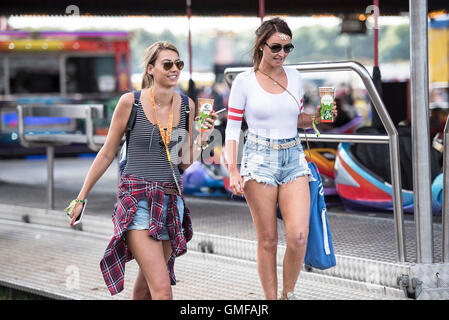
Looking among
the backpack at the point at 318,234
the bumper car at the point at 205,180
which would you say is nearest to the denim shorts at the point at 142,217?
the backpack at the point at 318,234

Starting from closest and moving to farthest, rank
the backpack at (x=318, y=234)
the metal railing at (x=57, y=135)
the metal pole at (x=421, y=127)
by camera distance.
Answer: the backpack at (x=318, y=234)
the metal pole at (x=421, y=127)
the metal railing at (x=57, y=135)

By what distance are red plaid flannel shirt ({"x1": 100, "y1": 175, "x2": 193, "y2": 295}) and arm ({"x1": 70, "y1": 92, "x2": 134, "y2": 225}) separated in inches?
5.1

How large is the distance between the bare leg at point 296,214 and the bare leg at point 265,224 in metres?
0.06

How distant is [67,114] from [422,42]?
13.6 feet

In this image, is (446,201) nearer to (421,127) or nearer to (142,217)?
(421,127)

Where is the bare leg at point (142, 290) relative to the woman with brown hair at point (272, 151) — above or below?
below

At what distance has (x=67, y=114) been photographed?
8.15 metres

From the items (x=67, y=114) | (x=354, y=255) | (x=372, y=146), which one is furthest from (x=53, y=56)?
(x=354, y=255)

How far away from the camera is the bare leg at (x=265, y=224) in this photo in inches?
171

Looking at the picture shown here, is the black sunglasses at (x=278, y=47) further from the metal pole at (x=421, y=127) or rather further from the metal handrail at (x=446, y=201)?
the metal handrail at (x=446, y=201)

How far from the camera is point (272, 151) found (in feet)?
14.1

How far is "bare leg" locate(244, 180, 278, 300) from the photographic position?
4336 mm

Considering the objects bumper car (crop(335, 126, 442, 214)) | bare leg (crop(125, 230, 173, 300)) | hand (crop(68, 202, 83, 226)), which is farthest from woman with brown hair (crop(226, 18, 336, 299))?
bumper car (crop(335, 126, 442, 214))

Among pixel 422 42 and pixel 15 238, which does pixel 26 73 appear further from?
pixel 422 42
